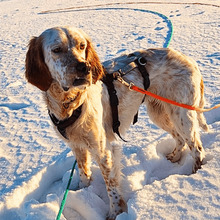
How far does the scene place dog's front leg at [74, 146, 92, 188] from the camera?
2.97 m

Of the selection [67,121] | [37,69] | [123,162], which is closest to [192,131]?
[123,162]

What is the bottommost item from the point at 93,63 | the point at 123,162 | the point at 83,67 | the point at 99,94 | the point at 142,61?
the point at 123,162

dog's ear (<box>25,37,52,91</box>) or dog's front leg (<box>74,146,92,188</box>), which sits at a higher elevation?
dog's ear (<box>25,37,52,91</box>)

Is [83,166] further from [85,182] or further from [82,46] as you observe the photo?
[82,46]

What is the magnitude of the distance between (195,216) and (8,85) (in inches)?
185

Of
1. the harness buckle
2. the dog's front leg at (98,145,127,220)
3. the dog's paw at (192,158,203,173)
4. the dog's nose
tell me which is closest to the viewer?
the dog's nose

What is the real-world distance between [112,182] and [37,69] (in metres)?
1.32

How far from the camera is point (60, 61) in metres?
2.22

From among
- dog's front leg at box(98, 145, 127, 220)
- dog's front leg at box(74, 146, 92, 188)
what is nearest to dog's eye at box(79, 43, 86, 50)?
dog's front leg at box(98, 145, 127, 220)

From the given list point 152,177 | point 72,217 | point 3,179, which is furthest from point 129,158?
point 3,179

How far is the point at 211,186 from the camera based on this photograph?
2.34 meters

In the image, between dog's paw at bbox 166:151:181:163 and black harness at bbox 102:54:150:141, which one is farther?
dog's paw at bbox 166:151:181:163

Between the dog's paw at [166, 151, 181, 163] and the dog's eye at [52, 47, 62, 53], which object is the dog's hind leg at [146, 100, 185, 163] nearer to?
the dog's paw at [166, 151, 181, 163]

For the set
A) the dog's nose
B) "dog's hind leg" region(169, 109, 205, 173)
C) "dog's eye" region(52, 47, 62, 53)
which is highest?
"dog's eye" region(52, 47, 62, 53)
